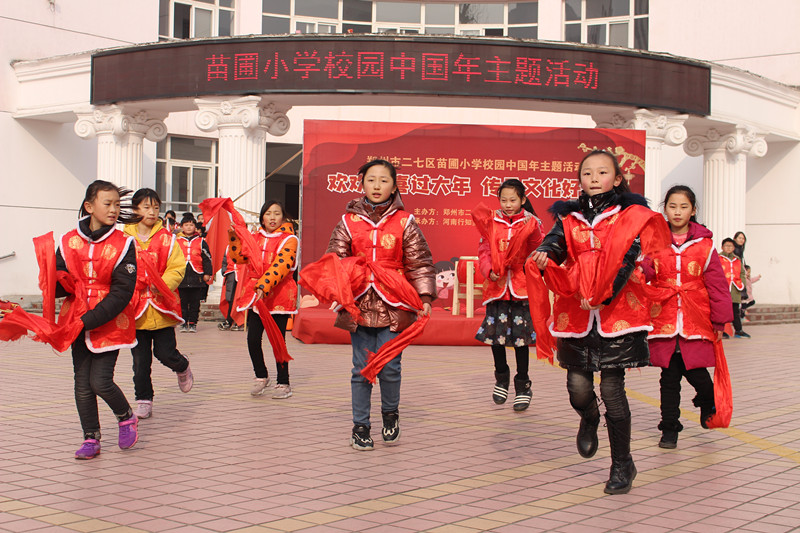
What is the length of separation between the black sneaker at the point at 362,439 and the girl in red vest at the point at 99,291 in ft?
4.57

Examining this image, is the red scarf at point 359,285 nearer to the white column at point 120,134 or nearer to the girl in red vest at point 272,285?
the girl in red vest at point 272,285

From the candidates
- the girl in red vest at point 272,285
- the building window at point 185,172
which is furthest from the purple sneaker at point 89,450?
the building window at point 185,172

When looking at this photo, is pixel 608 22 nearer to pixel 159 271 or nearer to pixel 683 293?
pixel 683 293

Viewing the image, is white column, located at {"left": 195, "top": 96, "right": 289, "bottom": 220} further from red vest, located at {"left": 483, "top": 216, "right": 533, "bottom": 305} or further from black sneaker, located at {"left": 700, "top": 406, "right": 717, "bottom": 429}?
black sneaker, located at {"left": 700, "top": 406, "right": 717, "bottom": 429}

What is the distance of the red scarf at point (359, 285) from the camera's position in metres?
5.89

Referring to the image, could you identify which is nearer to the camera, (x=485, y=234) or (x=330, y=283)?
(x=330, y=283)

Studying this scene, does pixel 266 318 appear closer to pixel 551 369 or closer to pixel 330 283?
pixel 330 283

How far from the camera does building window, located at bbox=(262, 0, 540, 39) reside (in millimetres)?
24125

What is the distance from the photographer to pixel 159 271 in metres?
6.97

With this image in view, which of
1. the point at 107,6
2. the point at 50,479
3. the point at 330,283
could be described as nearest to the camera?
the point at 50,479

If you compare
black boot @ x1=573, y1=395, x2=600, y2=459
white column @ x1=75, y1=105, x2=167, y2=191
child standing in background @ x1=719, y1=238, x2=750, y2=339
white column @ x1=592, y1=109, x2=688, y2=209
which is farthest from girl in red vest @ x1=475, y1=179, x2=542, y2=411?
white column @ x1=75, y1=105, x2=167, y2=191

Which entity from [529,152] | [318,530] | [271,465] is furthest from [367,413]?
[529,152]

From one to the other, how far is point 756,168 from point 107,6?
1540cm

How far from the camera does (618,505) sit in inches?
182
